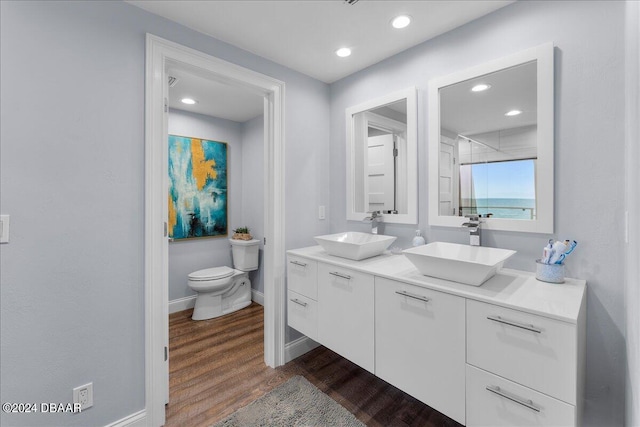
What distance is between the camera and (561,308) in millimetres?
1045

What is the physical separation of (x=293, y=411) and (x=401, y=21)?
2.54 metres

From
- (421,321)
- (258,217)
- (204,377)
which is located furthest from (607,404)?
(258,217)

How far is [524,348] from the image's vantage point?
1.07m

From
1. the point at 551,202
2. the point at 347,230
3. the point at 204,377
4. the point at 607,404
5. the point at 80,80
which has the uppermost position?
the point at 80,80

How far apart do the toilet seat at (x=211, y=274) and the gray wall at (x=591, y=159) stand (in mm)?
2681

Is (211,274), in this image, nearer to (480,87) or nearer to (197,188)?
(197,188)

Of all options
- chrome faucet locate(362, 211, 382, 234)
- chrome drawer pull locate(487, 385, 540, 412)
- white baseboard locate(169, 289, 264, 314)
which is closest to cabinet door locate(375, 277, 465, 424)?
chrome drawer pull locate(487, 385, 540, 412)

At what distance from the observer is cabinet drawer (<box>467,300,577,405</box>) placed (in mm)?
980

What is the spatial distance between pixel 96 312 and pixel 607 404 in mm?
2571

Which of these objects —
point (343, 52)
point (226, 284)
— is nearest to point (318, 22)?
point (343, 52)

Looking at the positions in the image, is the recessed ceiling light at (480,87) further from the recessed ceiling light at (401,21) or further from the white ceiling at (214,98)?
the white ceiling at (214,98)

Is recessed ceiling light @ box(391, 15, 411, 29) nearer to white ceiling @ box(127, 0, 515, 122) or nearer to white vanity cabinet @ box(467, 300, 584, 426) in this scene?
white ceiling @ box(127, 0, 515, 122)

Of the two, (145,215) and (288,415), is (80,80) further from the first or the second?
(288,415)

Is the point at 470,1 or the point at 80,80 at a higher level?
the point at 470,1
